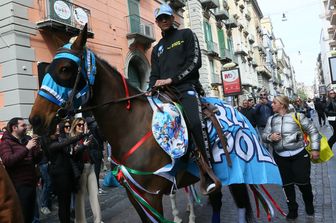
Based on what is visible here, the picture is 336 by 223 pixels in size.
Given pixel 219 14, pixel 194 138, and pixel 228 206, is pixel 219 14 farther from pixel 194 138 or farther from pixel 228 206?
pixel 194 138

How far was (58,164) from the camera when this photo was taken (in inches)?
242

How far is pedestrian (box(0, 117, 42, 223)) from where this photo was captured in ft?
17.1

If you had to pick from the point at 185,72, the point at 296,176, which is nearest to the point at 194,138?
the point at 185,72

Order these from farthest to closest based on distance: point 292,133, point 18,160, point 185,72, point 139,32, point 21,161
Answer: point 139,32 < point 292,133 < point 21,161 < point 18,160 < point 185,72

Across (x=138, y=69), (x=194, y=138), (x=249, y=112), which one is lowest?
(x=194, y=138)

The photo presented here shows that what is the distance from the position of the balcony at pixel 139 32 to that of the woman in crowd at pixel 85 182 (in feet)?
37.7

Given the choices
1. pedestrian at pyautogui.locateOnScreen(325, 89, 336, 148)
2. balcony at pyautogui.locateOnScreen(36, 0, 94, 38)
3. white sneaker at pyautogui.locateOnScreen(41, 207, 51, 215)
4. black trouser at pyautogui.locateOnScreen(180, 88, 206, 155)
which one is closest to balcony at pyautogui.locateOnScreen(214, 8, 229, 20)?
balcony at pyautogui.locateOnScreen(36, 0, 94, 38)

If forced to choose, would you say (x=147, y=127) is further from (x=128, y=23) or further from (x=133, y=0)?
(x=133, y=0)

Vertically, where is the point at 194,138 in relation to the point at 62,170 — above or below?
above

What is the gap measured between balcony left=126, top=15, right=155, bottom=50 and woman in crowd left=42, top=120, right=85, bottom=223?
39.7ft

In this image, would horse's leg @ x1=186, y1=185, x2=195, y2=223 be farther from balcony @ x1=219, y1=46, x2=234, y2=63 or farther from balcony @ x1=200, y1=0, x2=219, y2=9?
balcony @ x1=219, y1=46, x2=234, y2=63

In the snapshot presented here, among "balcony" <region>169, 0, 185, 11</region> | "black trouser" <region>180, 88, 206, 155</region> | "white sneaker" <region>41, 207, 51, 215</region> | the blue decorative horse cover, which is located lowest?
"white sneaker" <region>41, 207, 51, 215</region>

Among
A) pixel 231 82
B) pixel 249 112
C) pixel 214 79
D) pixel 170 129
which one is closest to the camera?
pixel 170 129

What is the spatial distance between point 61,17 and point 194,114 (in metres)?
10.3
